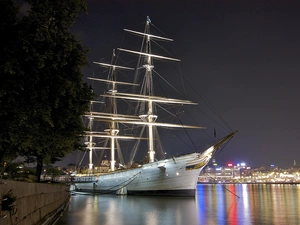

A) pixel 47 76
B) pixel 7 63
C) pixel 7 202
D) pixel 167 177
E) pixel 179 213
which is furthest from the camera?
pixel 167 177

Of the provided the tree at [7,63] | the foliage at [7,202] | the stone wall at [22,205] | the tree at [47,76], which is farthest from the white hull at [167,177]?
the foliage at [7,202]

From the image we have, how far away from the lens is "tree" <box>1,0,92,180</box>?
12.3 m

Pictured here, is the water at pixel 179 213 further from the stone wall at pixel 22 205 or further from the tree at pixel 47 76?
the tree at pixel 47 76

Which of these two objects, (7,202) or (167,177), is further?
(167,177)

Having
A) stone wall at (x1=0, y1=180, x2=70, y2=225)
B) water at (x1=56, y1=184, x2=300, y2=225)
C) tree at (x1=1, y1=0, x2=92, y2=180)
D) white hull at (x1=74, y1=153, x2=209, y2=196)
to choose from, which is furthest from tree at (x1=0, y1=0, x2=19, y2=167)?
white hull at (x1=74, y1=153, x2=209, y2=196)

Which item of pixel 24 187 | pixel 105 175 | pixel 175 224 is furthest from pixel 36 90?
pixel 105 175

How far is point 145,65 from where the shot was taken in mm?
53281

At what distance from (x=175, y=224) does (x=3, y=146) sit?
9.27 m

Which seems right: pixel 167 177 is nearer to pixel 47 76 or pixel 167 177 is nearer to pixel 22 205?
pixel 47 76

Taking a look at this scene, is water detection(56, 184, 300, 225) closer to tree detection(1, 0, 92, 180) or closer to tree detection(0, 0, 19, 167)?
tree detection(1, 0, 92, 180)

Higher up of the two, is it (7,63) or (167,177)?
(7,63)

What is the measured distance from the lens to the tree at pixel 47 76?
12266mm

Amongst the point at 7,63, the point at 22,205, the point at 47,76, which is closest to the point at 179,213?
the point at 47,76

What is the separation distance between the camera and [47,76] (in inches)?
522
